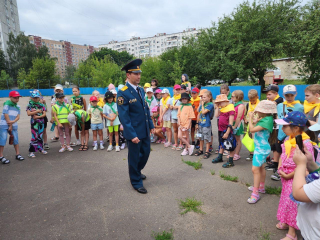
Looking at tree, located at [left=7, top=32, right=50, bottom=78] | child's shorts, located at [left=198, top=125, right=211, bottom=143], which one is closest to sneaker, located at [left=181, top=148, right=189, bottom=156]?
child's shorts, located at [left=198, top=125, right=211, bottom=143]

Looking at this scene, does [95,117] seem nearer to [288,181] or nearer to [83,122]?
[83,122]

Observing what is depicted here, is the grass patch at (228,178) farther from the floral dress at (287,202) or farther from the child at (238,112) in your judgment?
the floral dress at (287,202)

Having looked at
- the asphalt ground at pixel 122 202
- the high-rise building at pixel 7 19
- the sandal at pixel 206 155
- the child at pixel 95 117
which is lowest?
the asphalt ground at pixel 122 202

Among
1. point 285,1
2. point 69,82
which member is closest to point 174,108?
→ point 285,1

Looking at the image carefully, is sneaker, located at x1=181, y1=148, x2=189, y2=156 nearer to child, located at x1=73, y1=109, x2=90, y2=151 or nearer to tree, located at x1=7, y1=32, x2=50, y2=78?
child, located at x1=73, y1=109, x2=90, y2=151

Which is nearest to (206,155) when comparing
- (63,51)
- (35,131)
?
(35,131)

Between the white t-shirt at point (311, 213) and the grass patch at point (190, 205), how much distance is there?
1566 millimetres

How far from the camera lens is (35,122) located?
228 inches

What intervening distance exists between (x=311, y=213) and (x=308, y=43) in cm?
1949

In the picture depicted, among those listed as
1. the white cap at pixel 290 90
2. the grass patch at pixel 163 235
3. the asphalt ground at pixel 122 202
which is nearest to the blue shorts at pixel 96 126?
the asphalt ground at pixel 122 202

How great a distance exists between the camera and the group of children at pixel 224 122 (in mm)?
2618

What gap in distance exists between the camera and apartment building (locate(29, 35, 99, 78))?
99.2m

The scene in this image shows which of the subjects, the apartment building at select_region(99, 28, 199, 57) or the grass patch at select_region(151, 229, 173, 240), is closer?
the grass patch at select_region(151, 229, 173, 240)

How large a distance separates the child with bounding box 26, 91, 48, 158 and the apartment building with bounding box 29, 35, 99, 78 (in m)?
95.5
